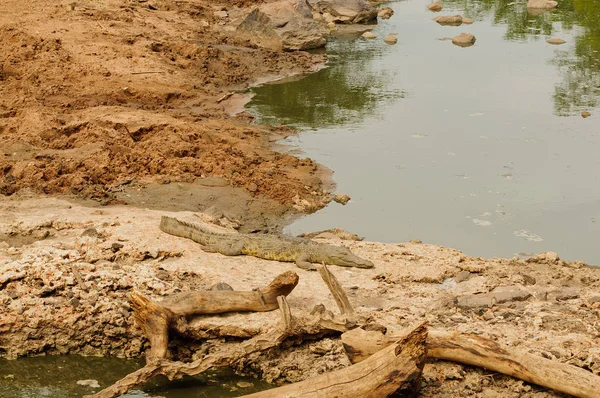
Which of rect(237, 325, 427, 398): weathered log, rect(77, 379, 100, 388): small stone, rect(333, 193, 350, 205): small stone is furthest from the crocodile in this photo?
rect(237, 325, 427, 398): weathered log

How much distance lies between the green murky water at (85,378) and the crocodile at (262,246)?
203cm

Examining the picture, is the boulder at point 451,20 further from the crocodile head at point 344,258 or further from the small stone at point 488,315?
the small stone at point 488,315

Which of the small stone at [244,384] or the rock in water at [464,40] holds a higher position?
the small stone at [244,384]

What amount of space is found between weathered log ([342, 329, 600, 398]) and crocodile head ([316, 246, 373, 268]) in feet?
7.61

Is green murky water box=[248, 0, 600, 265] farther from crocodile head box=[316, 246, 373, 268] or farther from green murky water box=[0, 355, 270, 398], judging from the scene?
green murky water box=[0, 355, 270, 398]

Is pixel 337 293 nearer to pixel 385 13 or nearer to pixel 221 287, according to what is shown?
pixel 221 287

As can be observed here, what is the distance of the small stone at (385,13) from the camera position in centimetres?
2480

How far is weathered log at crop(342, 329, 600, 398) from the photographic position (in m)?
6.18

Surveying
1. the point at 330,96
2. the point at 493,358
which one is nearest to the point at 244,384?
the point at 493,358

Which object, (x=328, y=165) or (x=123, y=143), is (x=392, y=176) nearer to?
(x=328, y=165)

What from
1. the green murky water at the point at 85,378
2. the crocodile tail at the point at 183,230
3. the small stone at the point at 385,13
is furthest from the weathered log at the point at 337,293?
the small stone at the point at 385,13

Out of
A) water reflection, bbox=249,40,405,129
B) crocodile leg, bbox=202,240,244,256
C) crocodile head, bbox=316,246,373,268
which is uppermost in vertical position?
crocodile leg, bbox=202,240,244,256

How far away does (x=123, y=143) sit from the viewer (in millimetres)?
12641

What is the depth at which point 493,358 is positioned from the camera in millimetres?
6461
